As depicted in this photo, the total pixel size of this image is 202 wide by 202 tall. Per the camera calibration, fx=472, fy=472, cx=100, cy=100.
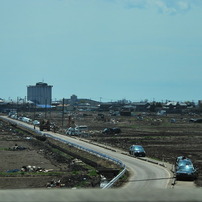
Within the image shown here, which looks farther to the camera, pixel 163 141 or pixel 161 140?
pixel 161 140

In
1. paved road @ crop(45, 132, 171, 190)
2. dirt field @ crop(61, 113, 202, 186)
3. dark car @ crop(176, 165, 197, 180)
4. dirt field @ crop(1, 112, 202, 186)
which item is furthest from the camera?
dirt field @ crop(61, 113, 202, 186)

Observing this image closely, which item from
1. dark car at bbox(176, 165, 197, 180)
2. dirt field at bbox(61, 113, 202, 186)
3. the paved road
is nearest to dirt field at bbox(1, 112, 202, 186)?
dirt field at bbox(61, 113, 202, 186)

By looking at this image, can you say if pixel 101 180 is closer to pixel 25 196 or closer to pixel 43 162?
pixel 43 162

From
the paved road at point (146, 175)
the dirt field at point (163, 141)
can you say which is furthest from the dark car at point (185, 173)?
the paved road at point (146, 175)

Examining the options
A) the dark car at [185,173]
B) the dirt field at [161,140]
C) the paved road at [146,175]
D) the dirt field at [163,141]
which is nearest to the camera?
the paved road at [146,175]

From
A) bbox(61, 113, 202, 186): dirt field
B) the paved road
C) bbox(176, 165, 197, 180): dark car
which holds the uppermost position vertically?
bbox(176, 165, 197, 180): dark car

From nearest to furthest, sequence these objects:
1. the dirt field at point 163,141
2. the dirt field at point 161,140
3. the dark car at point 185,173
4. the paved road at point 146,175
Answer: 1. the paved road at point 146,175
2. the dark car at point 185,173
3. the dirt field at point 161,140
4. the dirt field at point 163,141

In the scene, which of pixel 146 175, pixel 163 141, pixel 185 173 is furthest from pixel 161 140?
pixel 185 173

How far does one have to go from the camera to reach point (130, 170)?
99.5 ft

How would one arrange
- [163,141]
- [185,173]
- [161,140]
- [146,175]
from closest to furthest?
[185,173] → [146,175] → [163,141] → [161,140]

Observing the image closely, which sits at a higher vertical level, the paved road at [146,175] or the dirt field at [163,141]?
the paved road at [146,175]

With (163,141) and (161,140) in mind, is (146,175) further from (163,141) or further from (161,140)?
(161,140)

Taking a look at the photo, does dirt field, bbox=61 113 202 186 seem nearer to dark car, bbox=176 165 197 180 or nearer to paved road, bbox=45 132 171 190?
dark car, bbox=176 165 197 180

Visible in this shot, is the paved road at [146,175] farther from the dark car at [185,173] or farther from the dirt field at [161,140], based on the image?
the dirt field at [161,140]
